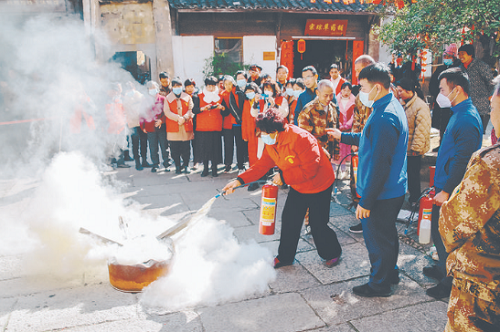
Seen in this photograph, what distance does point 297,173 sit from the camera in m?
3.63

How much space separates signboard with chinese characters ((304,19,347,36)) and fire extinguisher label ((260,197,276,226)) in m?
11.9

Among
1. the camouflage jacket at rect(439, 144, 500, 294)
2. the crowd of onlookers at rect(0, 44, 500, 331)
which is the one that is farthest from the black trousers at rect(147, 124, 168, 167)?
the camouflage jacket at rect(439, 144, 500, 294)

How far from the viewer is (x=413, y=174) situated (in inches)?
218

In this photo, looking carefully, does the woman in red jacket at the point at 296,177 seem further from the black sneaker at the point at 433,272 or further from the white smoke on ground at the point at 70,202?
the black sneaker at the point at 433,272

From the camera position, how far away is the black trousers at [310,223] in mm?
3842

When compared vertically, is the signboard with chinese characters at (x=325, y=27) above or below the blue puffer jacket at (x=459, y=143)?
above

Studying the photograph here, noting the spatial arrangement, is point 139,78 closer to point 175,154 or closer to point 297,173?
point 175,154

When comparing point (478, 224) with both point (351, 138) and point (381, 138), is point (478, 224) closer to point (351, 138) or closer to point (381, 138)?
point (381, 138)

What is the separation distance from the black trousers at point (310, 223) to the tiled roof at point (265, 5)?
33.2 ft

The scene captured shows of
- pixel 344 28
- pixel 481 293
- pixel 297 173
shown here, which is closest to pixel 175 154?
pixel 297 173

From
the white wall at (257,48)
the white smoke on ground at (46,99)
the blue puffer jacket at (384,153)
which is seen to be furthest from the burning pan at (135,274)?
the white wall at (257,48)

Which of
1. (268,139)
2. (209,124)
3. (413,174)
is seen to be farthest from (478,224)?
(209,124)

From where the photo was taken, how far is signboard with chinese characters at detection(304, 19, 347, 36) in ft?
46.4

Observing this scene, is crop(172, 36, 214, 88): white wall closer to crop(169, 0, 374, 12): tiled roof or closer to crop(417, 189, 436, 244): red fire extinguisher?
crop(169, 0, 374, 12): tiled roof
